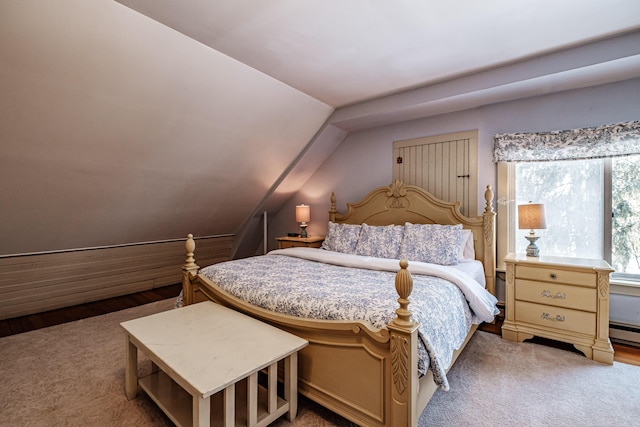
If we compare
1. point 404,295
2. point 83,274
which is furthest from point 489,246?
point 83,274

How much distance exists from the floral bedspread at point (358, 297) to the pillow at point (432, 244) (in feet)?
1.92

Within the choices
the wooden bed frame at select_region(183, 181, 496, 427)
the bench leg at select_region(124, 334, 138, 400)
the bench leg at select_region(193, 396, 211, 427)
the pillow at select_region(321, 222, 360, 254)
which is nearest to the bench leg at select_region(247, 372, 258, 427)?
the bench leg at select_region(193, 396, 211, 427)

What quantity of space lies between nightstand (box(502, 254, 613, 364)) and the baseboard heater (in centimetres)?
42

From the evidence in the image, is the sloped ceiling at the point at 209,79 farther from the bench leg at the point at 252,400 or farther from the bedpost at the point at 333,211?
the bench leg at the point at 252,400

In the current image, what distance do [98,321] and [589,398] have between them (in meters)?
4.07

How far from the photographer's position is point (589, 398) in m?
1.86

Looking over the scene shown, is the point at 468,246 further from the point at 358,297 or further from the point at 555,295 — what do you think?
the point at 358,297

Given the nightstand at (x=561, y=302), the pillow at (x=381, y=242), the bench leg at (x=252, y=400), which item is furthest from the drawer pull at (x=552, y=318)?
the bench leg at (x=252, y=400)

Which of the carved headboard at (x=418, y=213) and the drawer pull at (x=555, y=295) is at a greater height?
the carved headboard at (x=418, y=213)

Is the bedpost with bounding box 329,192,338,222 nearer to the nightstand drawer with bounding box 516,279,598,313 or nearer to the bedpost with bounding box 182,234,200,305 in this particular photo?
the bedpost with bounding box 182,234,200,305

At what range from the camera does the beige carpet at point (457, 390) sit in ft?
5.57

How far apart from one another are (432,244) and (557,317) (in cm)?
109

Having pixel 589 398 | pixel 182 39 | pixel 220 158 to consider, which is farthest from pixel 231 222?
pixel 589 398

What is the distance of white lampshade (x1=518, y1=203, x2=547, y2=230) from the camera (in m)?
2.66
